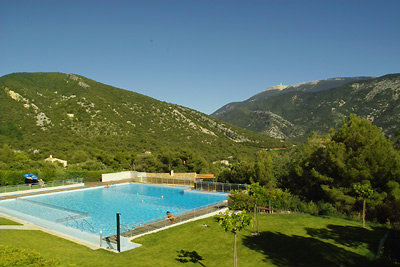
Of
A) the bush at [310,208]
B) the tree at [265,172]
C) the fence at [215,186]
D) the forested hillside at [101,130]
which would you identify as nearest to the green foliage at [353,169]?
the bush at [310,208]

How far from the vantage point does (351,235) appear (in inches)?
396

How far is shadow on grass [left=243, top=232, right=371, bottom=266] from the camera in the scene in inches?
304

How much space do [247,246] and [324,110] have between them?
88479mm

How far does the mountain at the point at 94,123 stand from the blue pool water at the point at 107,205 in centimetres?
1770

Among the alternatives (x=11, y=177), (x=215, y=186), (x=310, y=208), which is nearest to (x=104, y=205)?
(x=215, y=186)

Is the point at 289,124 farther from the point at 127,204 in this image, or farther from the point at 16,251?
the point at 16,251

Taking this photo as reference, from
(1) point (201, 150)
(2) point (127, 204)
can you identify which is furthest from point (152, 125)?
(2) point (127, 204)

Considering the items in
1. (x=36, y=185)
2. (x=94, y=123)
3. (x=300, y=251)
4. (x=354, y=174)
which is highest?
(x=94, y=123)

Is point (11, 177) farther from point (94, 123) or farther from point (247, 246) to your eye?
point (94, 123)

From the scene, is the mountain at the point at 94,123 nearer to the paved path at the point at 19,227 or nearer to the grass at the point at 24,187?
the grass at the point at 24,187

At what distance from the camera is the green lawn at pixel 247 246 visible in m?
8.27

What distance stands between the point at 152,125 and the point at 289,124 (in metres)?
58.8

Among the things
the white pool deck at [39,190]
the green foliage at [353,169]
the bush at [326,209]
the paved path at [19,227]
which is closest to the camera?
the paved path at [19,227]

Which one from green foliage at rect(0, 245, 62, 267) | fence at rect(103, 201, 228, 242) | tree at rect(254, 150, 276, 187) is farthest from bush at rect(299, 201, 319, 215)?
green foliage at rect(0, 245, 62, 267)
